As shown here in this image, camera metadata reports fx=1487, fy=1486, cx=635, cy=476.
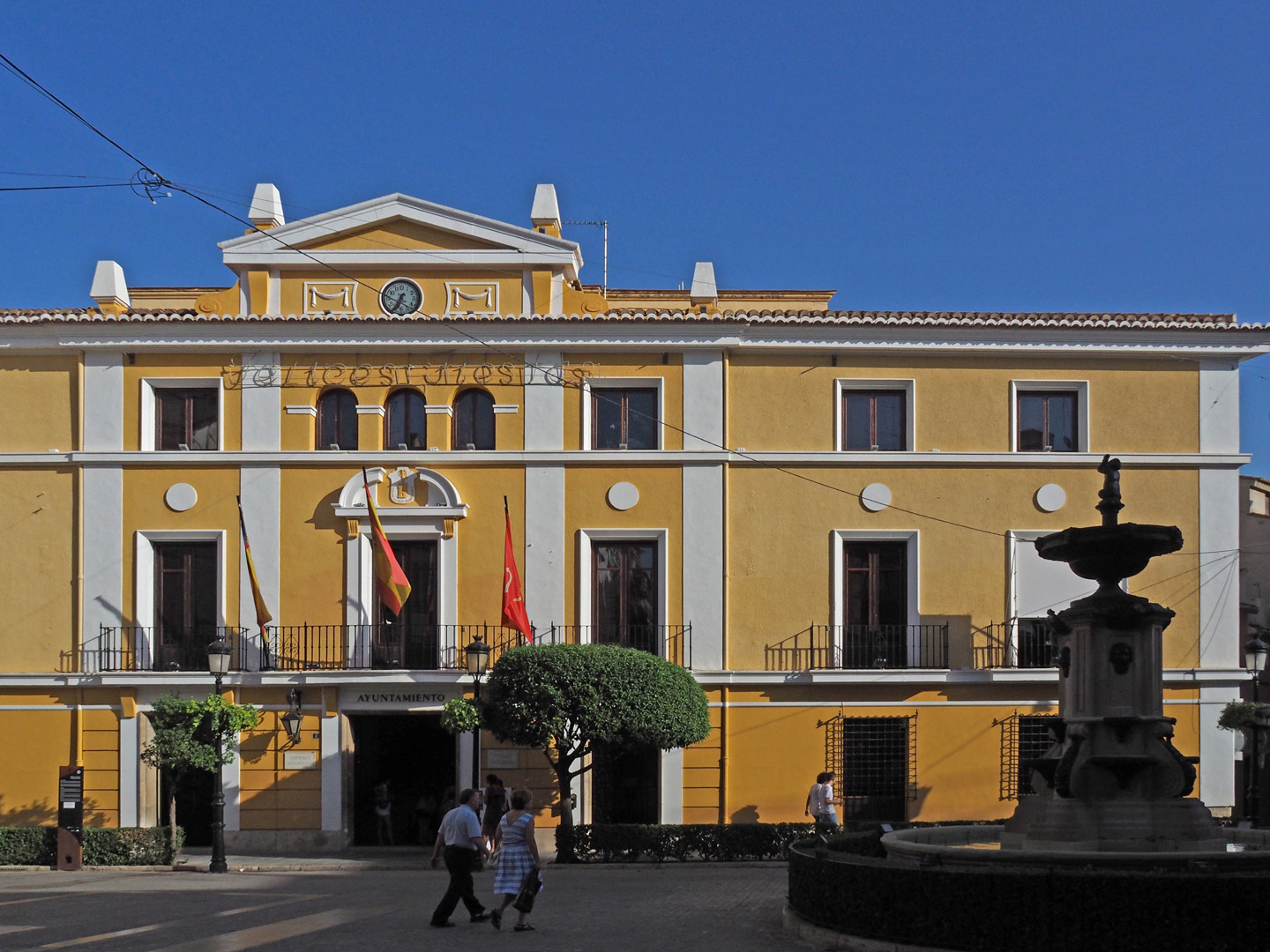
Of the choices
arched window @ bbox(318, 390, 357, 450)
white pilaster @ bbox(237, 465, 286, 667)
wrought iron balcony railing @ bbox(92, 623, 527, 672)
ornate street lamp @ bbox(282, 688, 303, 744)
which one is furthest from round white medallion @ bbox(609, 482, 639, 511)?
ornate street lamp @ bbox(282, 688, 303, 744)

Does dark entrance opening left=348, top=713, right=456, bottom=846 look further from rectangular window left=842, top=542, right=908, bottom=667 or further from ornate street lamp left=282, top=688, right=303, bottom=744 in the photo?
rectangular window left=842, top=542, right=908, bottom=667

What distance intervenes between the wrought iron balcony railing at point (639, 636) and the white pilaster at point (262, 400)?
18.5 feet

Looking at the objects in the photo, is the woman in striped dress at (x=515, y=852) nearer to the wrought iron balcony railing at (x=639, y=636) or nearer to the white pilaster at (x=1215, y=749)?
the wrought iron balcony railing at (x=639, y=636)

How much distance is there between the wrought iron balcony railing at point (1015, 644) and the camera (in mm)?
24750

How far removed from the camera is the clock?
24969mm

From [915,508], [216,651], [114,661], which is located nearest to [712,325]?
[915,508]

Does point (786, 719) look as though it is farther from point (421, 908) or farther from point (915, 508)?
point (421, 908)

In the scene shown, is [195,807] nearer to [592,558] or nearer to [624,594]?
[592,558]

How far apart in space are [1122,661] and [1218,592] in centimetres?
1234

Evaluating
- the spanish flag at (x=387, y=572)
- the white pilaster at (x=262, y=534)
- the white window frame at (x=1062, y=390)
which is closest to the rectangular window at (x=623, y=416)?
the spanish flag at (x=387, y=572)

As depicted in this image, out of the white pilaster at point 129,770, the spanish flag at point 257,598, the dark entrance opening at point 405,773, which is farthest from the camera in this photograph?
the dark entrance opening at point 405,773

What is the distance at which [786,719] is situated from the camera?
24.5 metres

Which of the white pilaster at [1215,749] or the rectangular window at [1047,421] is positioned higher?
the rectangular window at [1047,421]

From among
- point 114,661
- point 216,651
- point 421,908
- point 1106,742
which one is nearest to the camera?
point 1106,742
